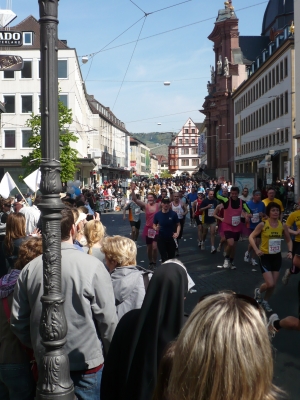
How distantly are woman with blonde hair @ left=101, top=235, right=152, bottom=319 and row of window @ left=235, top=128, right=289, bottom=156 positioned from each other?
136ft

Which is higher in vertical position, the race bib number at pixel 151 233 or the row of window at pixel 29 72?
the row of window at pixel 29 72

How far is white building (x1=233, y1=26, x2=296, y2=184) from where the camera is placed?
43438 mm

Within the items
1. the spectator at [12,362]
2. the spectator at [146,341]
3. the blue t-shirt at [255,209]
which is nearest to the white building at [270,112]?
the blue t-shirt at [255,209]

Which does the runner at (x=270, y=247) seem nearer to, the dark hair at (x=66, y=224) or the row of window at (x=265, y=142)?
the dark hair at (x=66, y=224)

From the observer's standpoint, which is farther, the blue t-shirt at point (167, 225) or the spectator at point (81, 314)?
the blue t-shirt at point (167, 225)

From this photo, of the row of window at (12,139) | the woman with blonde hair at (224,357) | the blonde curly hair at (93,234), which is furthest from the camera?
the row of window at (12,139)

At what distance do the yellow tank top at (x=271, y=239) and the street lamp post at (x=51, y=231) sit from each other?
19.0ft

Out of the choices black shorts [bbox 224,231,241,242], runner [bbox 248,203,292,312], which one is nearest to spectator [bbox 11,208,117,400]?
runner [bbox 248,203,292,312]

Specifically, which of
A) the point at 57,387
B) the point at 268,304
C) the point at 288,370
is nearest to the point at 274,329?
the point at 288,370

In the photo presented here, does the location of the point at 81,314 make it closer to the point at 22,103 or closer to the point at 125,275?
the point at 125,275

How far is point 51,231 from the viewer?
3.70 m

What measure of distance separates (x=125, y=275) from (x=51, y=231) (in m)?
0.98

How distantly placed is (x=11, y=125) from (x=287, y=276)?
4546 centimetres

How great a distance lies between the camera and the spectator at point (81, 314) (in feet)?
12.0
